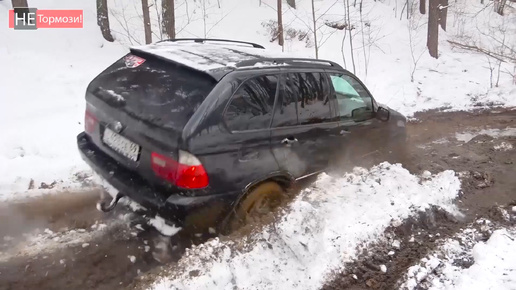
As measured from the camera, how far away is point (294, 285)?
11.0 feet

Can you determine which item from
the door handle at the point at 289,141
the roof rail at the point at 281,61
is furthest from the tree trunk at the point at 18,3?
the door handle at the point at 289,141

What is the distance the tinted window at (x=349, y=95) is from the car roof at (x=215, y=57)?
0.82 feet

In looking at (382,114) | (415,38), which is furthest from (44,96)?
(415,38)

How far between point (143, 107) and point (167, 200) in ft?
2.57

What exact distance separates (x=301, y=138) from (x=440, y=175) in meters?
2.38

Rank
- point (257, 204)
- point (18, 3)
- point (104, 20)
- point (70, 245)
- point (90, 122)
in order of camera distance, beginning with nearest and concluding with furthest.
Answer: point (70, 245)
point (257, 204)
point (90, 122)
point (18, 3)
point (104, 20)

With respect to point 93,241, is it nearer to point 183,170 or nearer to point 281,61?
point 183,170

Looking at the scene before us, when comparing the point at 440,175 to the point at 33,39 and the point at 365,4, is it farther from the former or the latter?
the point at 365,4

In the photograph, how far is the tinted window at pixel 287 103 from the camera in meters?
3.75

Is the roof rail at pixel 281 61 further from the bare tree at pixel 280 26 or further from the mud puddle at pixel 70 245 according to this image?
the bare tree at pixel 280 26

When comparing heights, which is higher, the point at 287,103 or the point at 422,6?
the point at 422,6

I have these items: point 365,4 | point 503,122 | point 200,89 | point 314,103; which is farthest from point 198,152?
point 365,4

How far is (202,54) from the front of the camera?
3.82 metres

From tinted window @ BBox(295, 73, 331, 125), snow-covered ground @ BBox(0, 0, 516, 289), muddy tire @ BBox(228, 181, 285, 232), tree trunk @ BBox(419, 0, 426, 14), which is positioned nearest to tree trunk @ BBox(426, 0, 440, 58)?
snow-covered ground @ BBox(0, 0, 516, 289)
